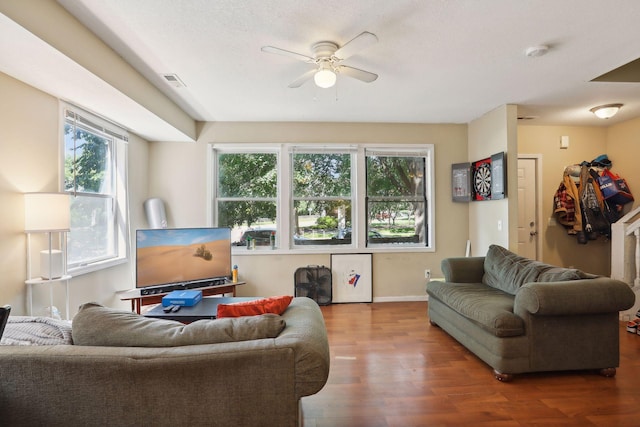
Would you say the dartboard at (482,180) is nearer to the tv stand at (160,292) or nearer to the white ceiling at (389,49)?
the white ceiling at (389,49)

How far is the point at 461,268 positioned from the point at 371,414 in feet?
6.91

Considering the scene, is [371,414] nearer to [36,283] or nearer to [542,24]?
[36,283]

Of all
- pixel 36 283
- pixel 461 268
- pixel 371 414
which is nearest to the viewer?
pixel 371 414

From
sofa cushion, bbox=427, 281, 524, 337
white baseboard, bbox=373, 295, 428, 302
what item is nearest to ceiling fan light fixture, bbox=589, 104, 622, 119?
sofa cushion, bbox=427, 281, 524, 337

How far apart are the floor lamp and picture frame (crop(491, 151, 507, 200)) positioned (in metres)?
4.28

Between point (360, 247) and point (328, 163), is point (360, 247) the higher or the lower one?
the lower one

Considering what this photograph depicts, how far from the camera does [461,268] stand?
11.8 ft

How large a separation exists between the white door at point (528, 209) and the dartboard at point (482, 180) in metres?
0.90

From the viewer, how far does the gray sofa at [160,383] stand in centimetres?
117

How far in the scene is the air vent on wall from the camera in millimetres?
3047

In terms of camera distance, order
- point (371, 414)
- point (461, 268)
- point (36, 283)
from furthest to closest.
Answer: point (461, 268) → point (36, 283) → point (371, 414)

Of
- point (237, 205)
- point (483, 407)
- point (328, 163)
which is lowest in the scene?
point (483, 407)

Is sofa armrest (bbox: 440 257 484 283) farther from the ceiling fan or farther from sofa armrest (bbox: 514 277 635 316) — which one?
the ceiling fan

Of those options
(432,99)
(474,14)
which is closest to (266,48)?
(474,14)
